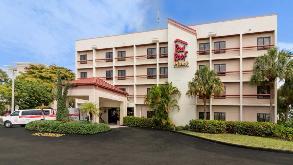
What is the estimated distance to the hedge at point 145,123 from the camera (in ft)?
106

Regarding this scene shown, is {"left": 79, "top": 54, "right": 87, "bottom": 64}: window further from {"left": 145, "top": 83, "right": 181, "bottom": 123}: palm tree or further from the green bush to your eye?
the green bush

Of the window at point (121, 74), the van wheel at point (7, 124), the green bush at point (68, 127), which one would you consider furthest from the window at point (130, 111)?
the van wheel at point (7, 124)

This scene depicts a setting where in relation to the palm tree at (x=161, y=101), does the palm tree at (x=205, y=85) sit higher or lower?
higher

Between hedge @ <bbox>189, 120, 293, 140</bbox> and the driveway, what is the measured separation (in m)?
5.63

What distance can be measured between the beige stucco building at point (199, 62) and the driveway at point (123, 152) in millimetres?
8963

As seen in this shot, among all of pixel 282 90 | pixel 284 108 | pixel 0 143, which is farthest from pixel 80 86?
pixel 284 108

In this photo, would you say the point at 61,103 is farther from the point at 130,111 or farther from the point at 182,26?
the point at 182,26

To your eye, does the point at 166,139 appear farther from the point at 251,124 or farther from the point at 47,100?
the point at 47,100

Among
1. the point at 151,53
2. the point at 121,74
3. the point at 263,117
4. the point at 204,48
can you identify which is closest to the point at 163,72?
the point at 151,53

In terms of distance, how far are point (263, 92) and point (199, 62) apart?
29.1ft

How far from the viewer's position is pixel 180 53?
34750mm

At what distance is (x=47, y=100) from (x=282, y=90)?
3675 cm

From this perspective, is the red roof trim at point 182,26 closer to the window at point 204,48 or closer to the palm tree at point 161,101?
the window at point 204,48

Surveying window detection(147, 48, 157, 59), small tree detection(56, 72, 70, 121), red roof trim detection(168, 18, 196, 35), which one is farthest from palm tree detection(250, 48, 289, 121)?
small tree detection(56, 72, 70, 121)
